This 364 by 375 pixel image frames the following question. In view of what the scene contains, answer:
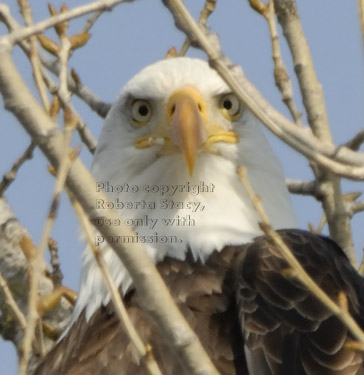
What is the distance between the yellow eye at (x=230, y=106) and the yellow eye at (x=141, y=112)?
42cm

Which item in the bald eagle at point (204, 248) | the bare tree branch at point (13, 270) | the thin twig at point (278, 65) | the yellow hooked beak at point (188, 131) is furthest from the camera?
the bare tree branch at point (13, 270)

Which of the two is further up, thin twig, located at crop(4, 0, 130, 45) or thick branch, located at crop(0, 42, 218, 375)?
thin twig, located at crop(4, 0, 130, 45)

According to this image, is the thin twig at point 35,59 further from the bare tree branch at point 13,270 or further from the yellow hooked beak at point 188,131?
the bare tree branch at point 13,270

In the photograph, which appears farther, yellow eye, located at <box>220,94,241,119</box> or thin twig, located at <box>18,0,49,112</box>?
yellow eye, located at <box>220,94,241,119</box>

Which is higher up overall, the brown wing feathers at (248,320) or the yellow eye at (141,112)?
the yellow eye at (141,112)

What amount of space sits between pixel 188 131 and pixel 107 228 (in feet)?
6.80

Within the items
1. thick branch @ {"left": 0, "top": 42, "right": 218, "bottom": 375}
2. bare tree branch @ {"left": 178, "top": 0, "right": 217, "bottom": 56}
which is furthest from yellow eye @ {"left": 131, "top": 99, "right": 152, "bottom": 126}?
thick branch @ {"left": 0, "top": 42, "right": 218, "bottom": 375}

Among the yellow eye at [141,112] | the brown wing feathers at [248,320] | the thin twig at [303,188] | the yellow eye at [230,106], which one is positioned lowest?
the brown wing feathers at [248,320]

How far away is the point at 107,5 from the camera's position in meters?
4.37

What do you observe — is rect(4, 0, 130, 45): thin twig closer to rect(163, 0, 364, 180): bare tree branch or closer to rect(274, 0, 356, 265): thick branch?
rect(163, 0, 364, 180): bare tree branch

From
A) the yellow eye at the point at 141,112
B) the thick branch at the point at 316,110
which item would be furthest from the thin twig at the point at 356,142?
the yellow eye at the point at 141,112

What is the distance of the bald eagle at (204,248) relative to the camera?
538 centimetres

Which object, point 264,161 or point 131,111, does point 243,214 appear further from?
point 131,111

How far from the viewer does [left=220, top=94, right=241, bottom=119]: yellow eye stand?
6527 millimetres
